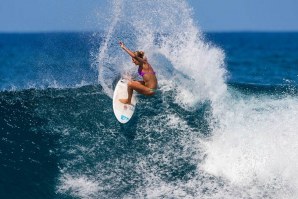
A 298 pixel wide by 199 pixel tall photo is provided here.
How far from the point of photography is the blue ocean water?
9.49 m

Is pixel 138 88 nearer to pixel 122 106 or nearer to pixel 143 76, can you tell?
pixel 143 76

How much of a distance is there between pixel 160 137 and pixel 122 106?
147 centimetres

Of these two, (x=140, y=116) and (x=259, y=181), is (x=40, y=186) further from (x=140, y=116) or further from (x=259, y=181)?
(x=259, y=181)

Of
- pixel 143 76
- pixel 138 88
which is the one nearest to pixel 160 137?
pixel 138 88

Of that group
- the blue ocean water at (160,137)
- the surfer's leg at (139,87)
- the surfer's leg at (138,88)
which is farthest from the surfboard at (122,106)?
the surfer's leg at (139,87)

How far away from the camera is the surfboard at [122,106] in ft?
37.8

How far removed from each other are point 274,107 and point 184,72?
308 centimetres

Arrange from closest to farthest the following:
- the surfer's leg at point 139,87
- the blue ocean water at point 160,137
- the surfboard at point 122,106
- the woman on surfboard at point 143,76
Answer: the blue ocean water at point 160,137, the woman on surfboard at point 143,76, the surfer's leg at point 139,87, the surfboard at point 122,106

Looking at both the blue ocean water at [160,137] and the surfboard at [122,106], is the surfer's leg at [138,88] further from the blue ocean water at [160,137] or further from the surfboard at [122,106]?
the blue ocean water at [160,137]

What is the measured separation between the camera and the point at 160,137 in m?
11.1

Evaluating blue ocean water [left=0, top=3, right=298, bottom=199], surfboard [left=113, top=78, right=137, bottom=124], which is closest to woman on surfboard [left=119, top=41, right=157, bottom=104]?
surfboard [left=113, top=78, right=137, bottom=124]

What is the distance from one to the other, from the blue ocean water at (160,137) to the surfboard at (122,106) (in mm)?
230

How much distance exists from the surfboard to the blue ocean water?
0.23 metres

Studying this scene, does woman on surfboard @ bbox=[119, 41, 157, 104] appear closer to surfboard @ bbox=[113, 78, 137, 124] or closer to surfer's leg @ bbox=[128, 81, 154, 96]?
surfer's leg @ bbox=[128, 81, 154, 96]
